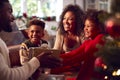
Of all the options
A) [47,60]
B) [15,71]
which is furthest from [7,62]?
[47,60]

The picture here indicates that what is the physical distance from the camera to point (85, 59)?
161 centimetres

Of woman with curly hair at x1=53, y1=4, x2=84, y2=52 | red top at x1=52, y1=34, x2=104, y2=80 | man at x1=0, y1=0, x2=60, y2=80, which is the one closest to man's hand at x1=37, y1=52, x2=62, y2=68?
man at x1=0, y1=0, x2=60, y2=80

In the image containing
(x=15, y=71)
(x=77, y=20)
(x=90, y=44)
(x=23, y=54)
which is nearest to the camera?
(x=15, y=71)

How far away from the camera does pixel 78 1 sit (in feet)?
19.1

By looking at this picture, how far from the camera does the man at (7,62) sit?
1.21 metres

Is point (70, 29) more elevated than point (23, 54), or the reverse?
point (70, 29)

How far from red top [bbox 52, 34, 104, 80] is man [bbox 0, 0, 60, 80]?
285 millimetres

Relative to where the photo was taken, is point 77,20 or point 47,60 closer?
point 47,60

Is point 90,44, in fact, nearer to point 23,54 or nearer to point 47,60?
point 47,60

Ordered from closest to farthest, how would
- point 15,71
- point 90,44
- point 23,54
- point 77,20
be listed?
point 15,71 < point 90,44 < point 23,54 < point 77,20

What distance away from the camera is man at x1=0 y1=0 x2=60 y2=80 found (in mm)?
1211

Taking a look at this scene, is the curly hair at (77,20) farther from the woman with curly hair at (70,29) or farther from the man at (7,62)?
the man at (7,62)

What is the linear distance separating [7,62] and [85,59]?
52 centimetres

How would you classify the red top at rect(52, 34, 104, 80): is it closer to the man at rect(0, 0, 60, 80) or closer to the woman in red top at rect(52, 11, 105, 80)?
the woman in red top at rect(52, 11, 105, 80)
